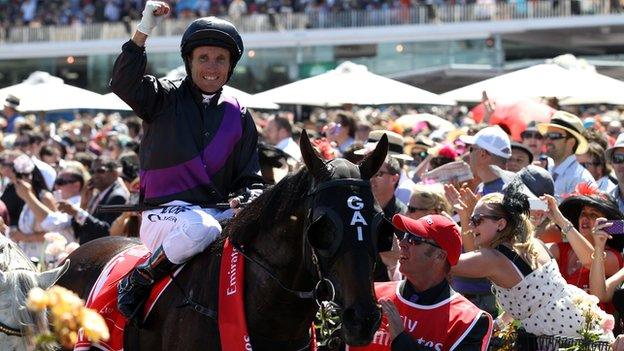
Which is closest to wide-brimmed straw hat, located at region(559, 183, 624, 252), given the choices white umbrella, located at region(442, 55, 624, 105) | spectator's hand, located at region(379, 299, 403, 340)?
spectator's hand, located at region(379, 299, 403, 340)

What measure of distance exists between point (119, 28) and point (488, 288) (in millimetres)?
36871

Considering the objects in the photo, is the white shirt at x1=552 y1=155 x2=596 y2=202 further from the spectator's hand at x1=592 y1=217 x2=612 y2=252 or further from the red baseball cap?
the red baseball cap

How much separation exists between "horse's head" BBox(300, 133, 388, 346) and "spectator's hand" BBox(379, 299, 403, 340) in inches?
16.2

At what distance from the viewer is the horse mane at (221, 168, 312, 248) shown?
16.0 ft

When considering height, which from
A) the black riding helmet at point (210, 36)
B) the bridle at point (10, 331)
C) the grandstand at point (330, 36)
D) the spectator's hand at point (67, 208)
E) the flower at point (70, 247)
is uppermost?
the black riding helmet at point (210, 36)

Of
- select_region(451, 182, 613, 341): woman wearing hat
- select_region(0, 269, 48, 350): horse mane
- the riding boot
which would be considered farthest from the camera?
select_region(451, 182, 613, 341): woman wearing hat

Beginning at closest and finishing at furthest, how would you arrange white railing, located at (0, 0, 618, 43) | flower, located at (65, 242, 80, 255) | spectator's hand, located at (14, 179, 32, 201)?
flower, located at (65, 242, 80, 255) → spectator's hand, located at (14, 179, 32, 201) → white railing, located at (0, 0, 618, 43)

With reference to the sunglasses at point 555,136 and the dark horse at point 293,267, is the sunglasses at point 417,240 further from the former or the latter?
the sunglasses at point 555,136

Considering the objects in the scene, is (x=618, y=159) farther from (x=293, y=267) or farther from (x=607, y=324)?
(x=293, y=267)

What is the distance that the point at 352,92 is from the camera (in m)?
13.1

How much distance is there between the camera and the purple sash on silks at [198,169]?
554 centimetres

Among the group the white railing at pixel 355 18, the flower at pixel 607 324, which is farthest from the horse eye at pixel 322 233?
the white railing at pixel 355 18

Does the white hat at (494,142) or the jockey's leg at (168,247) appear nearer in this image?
the jockey's leg at (168,247)

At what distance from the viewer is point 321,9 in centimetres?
4069
